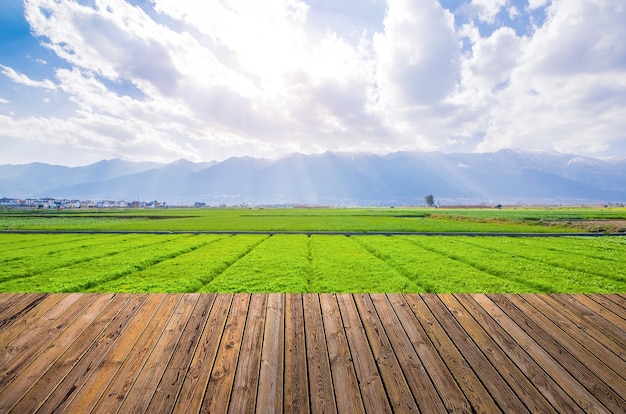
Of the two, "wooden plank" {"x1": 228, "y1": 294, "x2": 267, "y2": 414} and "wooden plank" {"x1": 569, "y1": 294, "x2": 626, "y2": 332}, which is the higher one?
"wooden plank" {"x1": 569, "y1": 294, "x2": 626, "y2": 332}

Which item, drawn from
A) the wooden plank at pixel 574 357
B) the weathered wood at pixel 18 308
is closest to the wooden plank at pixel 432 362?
the wooden plank at pixel 574 357

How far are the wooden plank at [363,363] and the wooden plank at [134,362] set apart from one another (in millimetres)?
2827

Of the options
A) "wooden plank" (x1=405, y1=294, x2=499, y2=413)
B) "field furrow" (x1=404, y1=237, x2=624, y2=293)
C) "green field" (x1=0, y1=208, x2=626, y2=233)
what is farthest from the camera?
"green field" (x1=0, y1=208, x2=626, y2=233)

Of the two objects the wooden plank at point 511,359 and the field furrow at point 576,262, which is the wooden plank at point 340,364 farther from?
the field furrow at point 576,262

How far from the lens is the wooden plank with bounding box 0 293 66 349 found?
4.41 meters

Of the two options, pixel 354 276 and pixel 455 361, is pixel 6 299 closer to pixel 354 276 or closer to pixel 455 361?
pixel 455 361

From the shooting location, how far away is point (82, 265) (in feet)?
57.6

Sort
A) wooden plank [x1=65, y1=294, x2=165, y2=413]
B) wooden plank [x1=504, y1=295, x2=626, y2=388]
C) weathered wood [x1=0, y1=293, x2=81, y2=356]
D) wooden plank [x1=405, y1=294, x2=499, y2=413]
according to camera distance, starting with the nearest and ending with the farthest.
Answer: wooden plank [x1=65, y1=294, x2=165, y2=413]
wooden plank [x1=405, y1=294, x2=499, y2=413]
wooden plank [x1=504, y1=295, x2=626, y2=388]
weathered wood [x1=0, y1=293, x2=81, y2=356]

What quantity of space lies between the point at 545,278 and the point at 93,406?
1875 centimetres

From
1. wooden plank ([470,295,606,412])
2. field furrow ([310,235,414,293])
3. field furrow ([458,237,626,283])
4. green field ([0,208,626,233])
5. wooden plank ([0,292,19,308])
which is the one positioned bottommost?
green field ([0,208,626,233])

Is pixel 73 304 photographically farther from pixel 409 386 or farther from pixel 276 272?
pixel 276 272

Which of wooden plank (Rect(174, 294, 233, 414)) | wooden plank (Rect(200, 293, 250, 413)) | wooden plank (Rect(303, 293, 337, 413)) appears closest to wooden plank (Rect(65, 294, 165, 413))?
wooden plank (Rect(174, 294, 233, 414))

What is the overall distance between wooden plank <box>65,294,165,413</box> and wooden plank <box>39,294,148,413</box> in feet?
0.21

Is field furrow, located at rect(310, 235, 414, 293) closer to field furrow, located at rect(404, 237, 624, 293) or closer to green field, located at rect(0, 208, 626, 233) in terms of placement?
field furrow, located at rect(404, 237, 624, 293)
